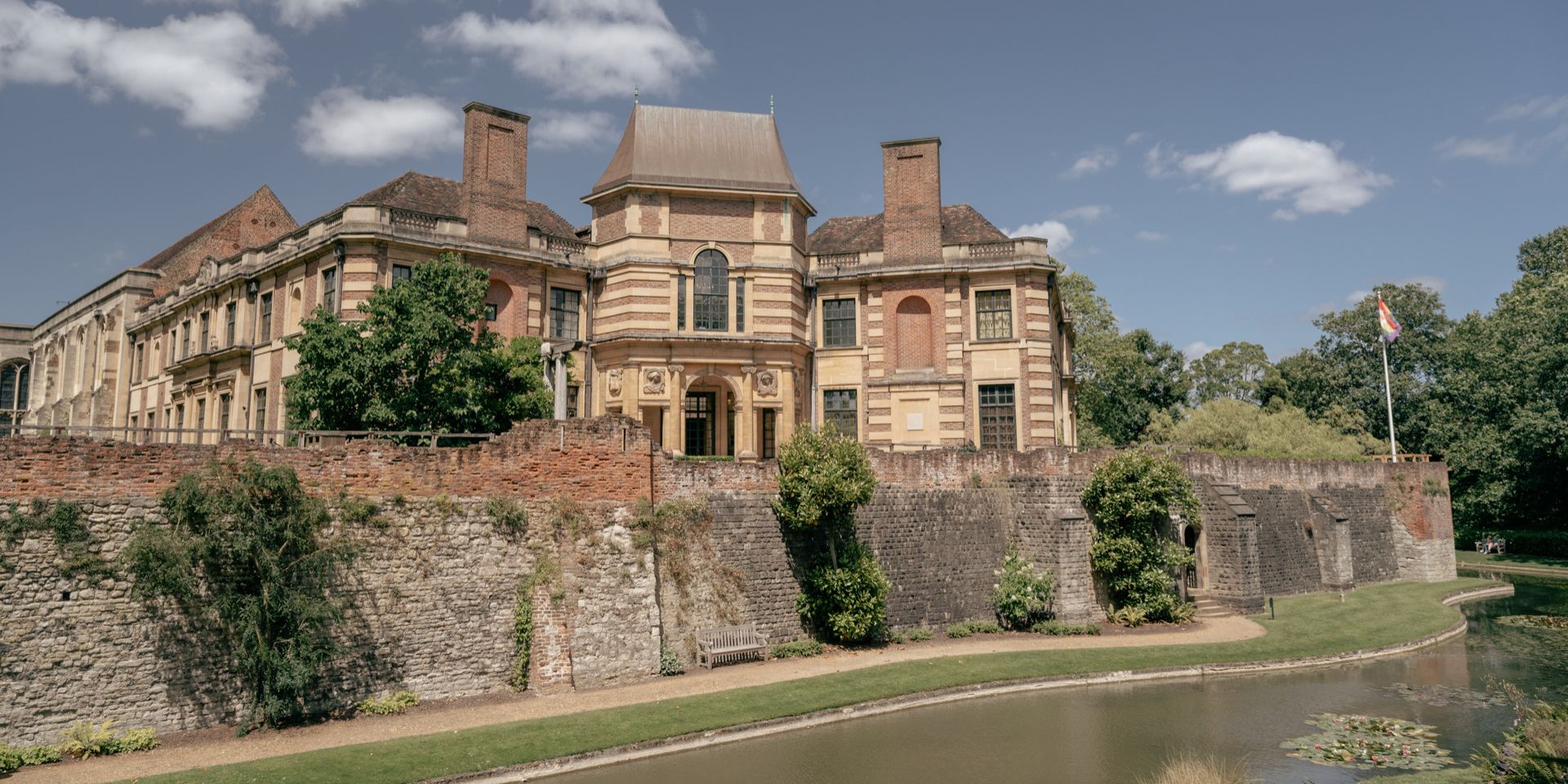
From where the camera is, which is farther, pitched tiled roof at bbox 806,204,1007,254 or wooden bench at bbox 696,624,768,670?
pitched tiled roof at bbox 806,204,1007,254

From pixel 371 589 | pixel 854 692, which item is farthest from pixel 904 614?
pixel 371 589

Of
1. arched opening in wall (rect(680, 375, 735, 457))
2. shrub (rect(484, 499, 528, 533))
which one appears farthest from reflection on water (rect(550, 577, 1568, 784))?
arched opening in wall (rect(680, 375, 735, 457))

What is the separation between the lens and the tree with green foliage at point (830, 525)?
72.2 feet

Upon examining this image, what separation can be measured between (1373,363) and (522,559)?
60.5 m

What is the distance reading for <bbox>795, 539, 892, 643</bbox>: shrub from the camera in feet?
73.3

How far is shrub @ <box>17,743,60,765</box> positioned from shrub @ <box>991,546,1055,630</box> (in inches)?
805

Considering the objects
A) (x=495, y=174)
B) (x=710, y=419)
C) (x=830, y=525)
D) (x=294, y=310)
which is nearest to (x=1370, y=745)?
Result: (x=830, y=525)

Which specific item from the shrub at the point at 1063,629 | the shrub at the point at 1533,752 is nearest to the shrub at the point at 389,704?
the shrub at the point at 1063,629

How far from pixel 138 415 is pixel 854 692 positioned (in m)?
39.2

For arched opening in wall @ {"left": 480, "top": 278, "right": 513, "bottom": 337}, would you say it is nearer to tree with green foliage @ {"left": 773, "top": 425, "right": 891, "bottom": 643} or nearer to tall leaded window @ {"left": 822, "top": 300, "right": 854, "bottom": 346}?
tall leaded window @ {"left": 822, "top": 300, "right": 854, "bottom": 346}

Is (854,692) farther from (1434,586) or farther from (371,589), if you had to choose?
(1434,586)

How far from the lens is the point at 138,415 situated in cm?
4200

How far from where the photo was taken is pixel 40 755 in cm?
1371

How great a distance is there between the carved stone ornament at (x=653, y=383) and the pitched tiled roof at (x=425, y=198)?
656cm
